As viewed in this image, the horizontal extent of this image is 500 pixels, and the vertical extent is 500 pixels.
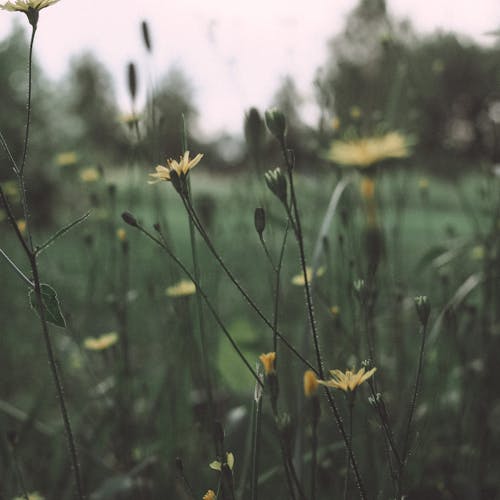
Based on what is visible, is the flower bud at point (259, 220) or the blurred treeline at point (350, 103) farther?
the blurred treeline at point (350, 103)

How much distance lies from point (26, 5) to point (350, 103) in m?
1.07

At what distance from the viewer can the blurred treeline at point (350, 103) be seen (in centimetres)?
113

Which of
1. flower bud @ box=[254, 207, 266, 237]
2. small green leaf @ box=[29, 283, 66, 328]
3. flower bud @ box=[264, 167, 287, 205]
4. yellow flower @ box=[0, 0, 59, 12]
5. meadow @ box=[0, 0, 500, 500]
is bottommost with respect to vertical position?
meadow @ box=[0, 0, 500, 500]

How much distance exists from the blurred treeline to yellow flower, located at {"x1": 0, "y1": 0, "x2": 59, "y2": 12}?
16 centimetres

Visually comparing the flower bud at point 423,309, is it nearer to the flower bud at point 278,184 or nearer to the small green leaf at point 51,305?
the flower bud at point 278,184

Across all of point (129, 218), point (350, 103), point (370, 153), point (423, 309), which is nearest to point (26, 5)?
point (129, 218)

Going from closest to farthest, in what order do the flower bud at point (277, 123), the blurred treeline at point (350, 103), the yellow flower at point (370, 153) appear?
the yellow flower at point (370, 153) → the flower bud at point (277, 123) → the blurred treeline at point (350, 103)

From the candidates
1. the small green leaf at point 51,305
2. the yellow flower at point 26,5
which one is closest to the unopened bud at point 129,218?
the small green leaf at point 51,305

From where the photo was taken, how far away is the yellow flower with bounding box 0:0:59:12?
56cm

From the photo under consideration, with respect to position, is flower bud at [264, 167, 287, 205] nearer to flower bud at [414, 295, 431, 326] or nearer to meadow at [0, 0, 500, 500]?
meadow at [0, 0, 500, 500]

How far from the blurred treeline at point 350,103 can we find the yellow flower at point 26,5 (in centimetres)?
16

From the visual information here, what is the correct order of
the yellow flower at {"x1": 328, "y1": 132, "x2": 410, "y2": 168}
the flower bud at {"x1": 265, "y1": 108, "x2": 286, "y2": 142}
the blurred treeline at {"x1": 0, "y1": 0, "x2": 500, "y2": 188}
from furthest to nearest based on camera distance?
the blurred treeline at {"x1": 0, "y1": 0, "x2": 500, "y2": 188} → the flower bud at {"x1": 265, "y1": 108, "x2": 286, "y2": 142} → the yellow flower at {"x1": 328, "y1": 132, "x2": 410, "y2": 168}

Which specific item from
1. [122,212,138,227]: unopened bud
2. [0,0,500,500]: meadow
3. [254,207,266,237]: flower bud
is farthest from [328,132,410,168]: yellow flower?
[122,212,138,227]: unopened bud

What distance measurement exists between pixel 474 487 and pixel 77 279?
2.18 m
